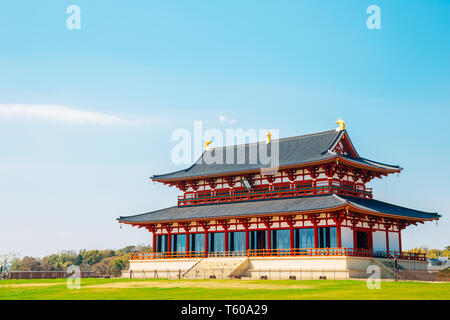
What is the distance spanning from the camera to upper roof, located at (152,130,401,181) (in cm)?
5200

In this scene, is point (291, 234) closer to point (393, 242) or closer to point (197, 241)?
point (393, 242)

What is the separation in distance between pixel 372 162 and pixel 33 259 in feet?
312

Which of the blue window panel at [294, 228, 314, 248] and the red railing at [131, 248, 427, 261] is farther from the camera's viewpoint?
the blue window panel at [294, 228, 314, 248]

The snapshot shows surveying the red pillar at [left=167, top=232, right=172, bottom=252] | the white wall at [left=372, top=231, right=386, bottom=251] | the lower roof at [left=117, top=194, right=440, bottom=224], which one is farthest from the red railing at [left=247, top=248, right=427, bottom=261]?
the red pillar at [left=167, top=232, right=172, bottom=252]

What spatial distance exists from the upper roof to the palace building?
0.13 m

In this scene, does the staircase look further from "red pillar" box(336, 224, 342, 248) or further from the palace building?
"red pillar" box(336, 224, 342, 248)

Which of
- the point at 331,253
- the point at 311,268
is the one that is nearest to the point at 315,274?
the point at 311,268

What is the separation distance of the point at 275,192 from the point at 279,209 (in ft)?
15.2

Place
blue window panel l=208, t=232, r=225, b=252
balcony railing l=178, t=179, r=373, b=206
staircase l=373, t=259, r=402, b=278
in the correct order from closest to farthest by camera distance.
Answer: staircase l=373, t=259, r=402, b=278
balcony railing l=178, t=179, r=373, b=206
blue window panel l=208, t=232, r=225, b=252

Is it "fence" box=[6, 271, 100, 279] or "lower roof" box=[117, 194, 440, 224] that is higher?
"lower roof" box=[117, 194, 440, 224]

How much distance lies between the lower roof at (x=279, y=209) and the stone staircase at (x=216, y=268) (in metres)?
4.17

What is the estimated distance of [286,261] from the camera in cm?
4750

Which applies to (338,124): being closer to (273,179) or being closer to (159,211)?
(273,179)

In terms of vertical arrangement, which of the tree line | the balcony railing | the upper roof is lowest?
the tree line
